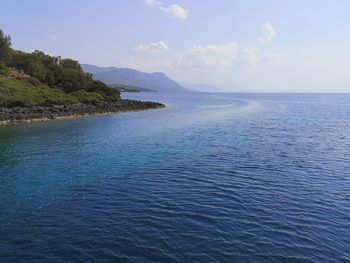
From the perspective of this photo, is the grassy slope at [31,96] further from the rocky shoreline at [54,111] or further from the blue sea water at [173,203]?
the blue sea water at [173,203]

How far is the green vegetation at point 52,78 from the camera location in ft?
330

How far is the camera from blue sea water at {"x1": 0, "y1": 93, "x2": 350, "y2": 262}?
1712 centimetres

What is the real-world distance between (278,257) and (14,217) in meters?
15.2

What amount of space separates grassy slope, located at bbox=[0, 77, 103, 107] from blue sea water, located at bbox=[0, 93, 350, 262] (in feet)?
135

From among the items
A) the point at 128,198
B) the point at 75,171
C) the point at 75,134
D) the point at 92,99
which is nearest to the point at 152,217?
the point at 128,198

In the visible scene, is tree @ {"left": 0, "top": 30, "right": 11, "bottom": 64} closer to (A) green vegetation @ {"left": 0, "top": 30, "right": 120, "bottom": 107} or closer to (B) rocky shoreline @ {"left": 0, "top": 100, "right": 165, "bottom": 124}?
(A) green vegetation @ {"left": 0, "top": 30, "right": 120, "bottom": 107}

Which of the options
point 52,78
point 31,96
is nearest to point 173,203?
point 31,96

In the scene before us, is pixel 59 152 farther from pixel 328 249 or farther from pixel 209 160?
pixel 328 249

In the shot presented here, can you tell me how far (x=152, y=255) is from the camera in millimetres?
16453

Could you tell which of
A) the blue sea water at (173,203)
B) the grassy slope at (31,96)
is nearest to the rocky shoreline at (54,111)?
the grassy slope at (31,96)

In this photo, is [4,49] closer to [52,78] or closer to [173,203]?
[52,78]

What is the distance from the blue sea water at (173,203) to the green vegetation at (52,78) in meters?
58.4

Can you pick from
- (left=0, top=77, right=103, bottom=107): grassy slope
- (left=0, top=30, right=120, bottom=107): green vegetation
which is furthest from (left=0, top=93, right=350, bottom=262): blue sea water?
(left=0, top=30, right=120, bottom=107): green vegetation

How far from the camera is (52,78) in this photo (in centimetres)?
12025
